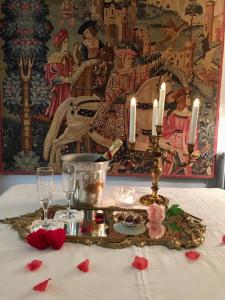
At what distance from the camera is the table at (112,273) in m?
0.64

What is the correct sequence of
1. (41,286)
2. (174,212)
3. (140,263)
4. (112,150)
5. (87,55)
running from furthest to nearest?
(87,55) < (112,150) < (174,212) < (140,263) < (41,286)

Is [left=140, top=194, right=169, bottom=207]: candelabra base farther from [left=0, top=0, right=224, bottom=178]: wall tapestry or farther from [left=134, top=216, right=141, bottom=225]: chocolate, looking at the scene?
[left=0, top=0, right=224, bottom=178]: wall tapestry

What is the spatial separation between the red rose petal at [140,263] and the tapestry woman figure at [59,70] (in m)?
1.55

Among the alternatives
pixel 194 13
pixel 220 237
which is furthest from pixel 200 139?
pixel 220 237

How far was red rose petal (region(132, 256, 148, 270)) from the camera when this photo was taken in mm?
744

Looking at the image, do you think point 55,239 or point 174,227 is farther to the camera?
point 174,227

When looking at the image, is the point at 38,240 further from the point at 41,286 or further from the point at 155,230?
the point at 155,230

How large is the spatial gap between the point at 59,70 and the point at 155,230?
1.47 m

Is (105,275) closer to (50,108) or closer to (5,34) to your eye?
(50,108)

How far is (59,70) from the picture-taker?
82.7 inches

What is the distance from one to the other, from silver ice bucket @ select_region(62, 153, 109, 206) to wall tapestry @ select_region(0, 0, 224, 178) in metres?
1.05

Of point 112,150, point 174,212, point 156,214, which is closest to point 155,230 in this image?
point 156,214

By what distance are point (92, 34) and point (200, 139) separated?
1043mm

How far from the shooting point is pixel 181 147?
2.20m
